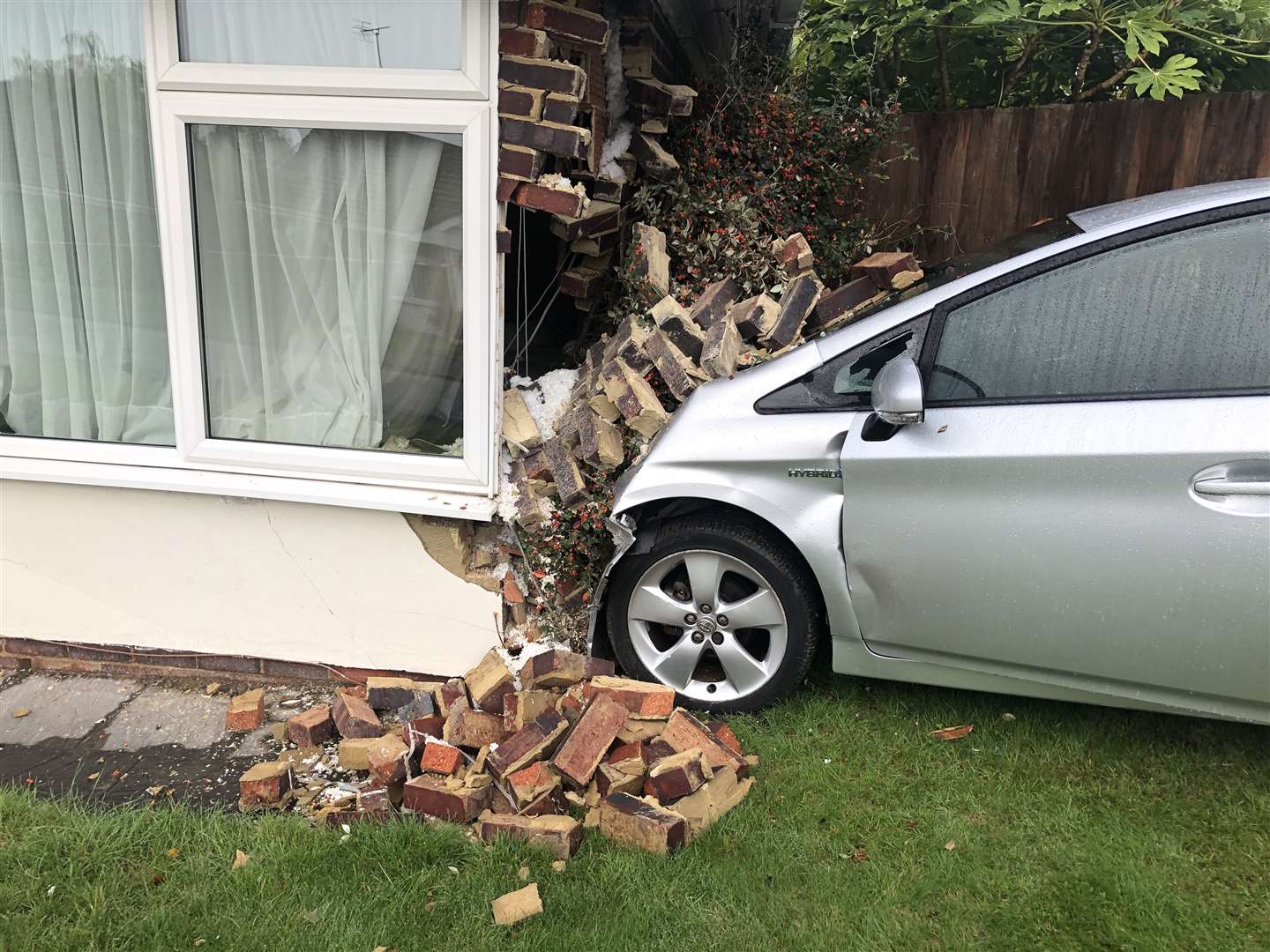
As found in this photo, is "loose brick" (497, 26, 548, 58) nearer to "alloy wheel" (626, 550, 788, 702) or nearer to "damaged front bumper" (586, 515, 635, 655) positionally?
"damaged front bumper" (586, 515, 635, 655)

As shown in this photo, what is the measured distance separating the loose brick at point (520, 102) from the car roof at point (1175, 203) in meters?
1.93

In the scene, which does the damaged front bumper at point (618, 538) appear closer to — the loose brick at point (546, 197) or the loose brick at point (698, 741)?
the loose brick at point (698, 741)

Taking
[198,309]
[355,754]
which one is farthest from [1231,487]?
[198,309]

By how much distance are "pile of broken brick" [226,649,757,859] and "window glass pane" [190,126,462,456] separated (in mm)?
1086

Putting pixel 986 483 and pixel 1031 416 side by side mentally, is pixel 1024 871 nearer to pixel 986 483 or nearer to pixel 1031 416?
pixel 986 483

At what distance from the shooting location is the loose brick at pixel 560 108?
3453mm

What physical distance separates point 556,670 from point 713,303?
1697mm

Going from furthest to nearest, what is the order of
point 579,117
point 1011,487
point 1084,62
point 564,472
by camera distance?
point 1084,62
point 579,117
point 564,472
point 1011,487

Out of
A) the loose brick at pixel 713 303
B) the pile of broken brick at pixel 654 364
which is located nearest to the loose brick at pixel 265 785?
the pile of broken brick at pixel 654 364

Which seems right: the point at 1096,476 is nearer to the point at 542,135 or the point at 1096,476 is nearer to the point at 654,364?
the point at 654,364

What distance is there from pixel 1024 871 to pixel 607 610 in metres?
1.66

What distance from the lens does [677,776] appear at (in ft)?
9.84

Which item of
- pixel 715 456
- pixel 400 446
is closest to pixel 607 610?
pixel 715 456

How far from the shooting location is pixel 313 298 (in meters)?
3.87
